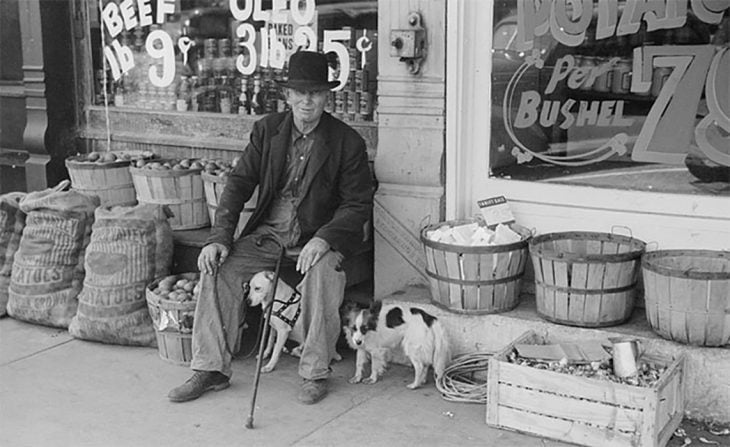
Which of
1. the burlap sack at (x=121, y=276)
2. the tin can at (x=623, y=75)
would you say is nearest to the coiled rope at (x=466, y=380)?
the tin can at (x=623, y=75)

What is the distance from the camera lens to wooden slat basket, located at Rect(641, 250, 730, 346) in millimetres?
4011

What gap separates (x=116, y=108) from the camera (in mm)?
7156

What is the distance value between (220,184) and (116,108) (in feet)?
6.38

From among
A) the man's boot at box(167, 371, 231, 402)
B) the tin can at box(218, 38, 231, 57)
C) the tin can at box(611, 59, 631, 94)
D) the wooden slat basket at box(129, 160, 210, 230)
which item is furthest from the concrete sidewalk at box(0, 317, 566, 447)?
the tin can at box(218, 38, 231, 57)

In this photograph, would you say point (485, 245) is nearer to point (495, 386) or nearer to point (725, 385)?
point (495, 386)

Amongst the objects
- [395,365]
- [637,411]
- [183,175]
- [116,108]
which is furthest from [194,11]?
[637,411]

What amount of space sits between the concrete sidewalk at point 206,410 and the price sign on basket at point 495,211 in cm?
97

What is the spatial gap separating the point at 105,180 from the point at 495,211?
2.85 metres

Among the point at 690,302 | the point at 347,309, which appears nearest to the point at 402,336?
the point at 347,309

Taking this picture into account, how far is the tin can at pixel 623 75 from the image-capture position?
4945mm

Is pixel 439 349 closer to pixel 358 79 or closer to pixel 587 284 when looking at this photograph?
pixel 587 284

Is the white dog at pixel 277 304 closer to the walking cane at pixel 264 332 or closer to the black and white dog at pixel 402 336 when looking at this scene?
the walking cane at pixel 264 332

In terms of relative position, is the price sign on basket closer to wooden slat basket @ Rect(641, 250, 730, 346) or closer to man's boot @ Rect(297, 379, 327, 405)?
wooden slat basket @ Rect(641, 250, 730, 346)

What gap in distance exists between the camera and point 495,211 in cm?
505
